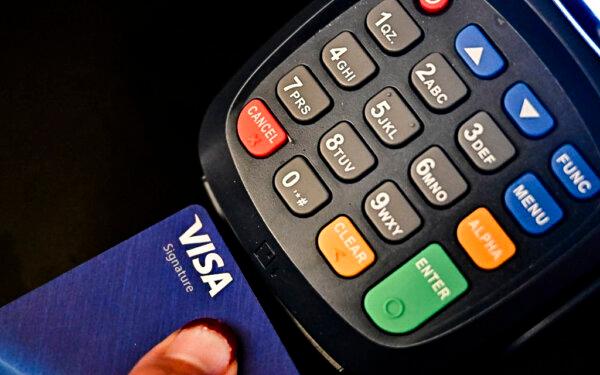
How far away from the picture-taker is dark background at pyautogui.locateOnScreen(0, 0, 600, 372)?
0.46m

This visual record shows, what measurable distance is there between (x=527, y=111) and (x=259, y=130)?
133 mm

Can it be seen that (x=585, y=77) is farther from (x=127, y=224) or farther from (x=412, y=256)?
(x=127, y=224)

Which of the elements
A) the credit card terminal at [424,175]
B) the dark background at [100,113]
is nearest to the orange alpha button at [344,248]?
the credit card terminal at [424,175]

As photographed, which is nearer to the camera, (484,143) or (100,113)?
(484,143)

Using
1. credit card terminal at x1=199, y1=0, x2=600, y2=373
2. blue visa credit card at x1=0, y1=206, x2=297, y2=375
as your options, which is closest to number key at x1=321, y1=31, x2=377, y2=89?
credit card terminal at x1=199, y1=0, x2=600, y2=373

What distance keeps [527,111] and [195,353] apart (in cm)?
21

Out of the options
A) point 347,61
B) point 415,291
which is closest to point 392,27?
point 347,61

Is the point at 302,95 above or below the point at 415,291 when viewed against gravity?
above

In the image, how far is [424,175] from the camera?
1.22 feet

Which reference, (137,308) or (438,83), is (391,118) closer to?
(438,83)

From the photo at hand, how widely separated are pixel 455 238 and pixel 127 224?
0.20m

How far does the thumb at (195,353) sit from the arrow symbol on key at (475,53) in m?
0.19

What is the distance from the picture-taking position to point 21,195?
0.47 m

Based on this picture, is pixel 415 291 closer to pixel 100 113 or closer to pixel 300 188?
pixel 300 188
